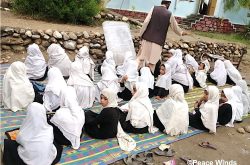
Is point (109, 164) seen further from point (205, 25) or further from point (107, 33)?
point (205, 25)

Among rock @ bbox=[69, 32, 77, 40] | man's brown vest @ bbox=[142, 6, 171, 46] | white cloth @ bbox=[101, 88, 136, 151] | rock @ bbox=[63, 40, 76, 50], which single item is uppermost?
man's brown vest @ bbox=[142, 6, 171, 46]

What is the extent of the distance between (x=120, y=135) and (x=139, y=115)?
1.39ft

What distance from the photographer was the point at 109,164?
356 centimetres

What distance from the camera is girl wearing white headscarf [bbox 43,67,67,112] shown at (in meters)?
4.33

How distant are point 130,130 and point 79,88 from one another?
112 cm

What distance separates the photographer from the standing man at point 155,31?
→ 6.66m

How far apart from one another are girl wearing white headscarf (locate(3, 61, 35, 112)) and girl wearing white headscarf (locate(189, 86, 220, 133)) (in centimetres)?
269

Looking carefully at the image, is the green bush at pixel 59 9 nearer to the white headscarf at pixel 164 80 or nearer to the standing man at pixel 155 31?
the standing man at pixel 155 31

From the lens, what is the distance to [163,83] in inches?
234

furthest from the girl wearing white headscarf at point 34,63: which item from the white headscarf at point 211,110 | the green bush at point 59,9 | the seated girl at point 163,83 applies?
the green bush at point 59,9

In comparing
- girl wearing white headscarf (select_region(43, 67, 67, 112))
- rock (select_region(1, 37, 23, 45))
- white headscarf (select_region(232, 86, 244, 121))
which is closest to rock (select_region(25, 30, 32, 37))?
rock (select_region(1, 37, 23, 45))

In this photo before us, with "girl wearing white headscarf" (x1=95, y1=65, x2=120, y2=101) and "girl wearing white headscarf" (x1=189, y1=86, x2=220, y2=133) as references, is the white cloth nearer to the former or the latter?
"girl wearing white headscarf" (x1=95, y1=65, x2=120, y2=101)

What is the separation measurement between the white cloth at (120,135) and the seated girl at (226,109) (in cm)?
178

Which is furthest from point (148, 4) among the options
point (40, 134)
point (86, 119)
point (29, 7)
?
point (40, 134)
